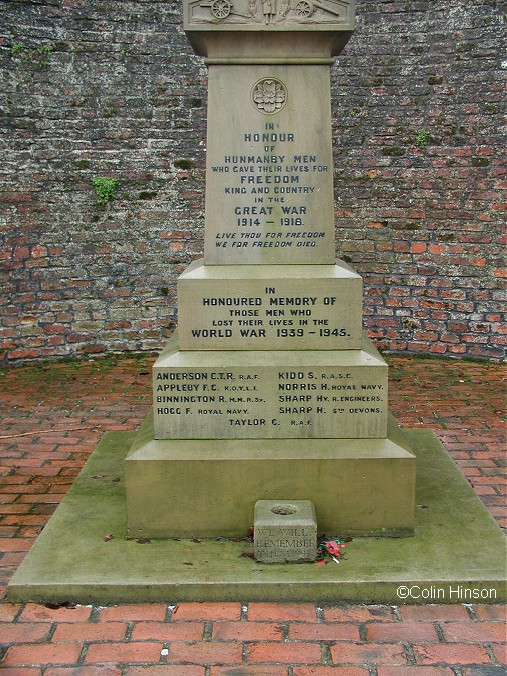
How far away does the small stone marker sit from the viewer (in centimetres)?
381

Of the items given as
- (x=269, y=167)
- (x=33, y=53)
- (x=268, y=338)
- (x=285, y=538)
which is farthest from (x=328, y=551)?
(x=33, y=53)

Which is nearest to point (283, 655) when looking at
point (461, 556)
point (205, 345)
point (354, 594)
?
point (354, 594)

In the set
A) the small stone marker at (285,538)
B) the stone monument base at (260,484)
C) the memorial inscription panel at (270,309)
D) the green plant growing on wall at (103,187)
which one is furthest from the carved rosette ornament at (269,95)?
the green plant growing on wall at (103,187)

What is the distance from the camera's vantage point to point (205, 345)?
4273 mm

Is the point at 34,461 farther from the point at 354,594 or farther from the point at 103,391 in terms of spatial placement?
the point at 354,594

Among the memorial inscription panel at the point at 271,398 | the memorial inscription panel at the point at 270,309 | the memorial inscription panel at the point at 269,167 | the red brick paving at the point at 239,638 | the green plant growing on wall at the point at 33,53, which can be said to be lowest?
the red brick paving at the point at 239,638

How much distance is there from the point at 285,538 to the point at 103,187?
17.7 ft

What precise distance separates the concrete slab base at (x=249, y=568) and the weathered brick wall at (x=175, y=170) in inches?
165

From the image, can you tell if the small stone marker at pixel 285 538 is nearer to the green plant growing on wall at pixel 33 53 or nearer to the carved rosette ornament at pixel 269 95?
the carved rosette ornament at pixel 269 95

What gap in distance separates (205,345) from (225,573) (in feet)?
4.04

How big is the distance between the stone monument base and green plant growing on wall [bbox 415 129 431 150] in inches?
193

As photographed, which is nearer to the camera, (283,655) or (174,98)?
(283,655)

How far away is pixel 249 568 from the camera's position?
12.4 ft

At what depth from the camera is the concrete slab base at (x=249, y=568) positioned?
3.63 metres
